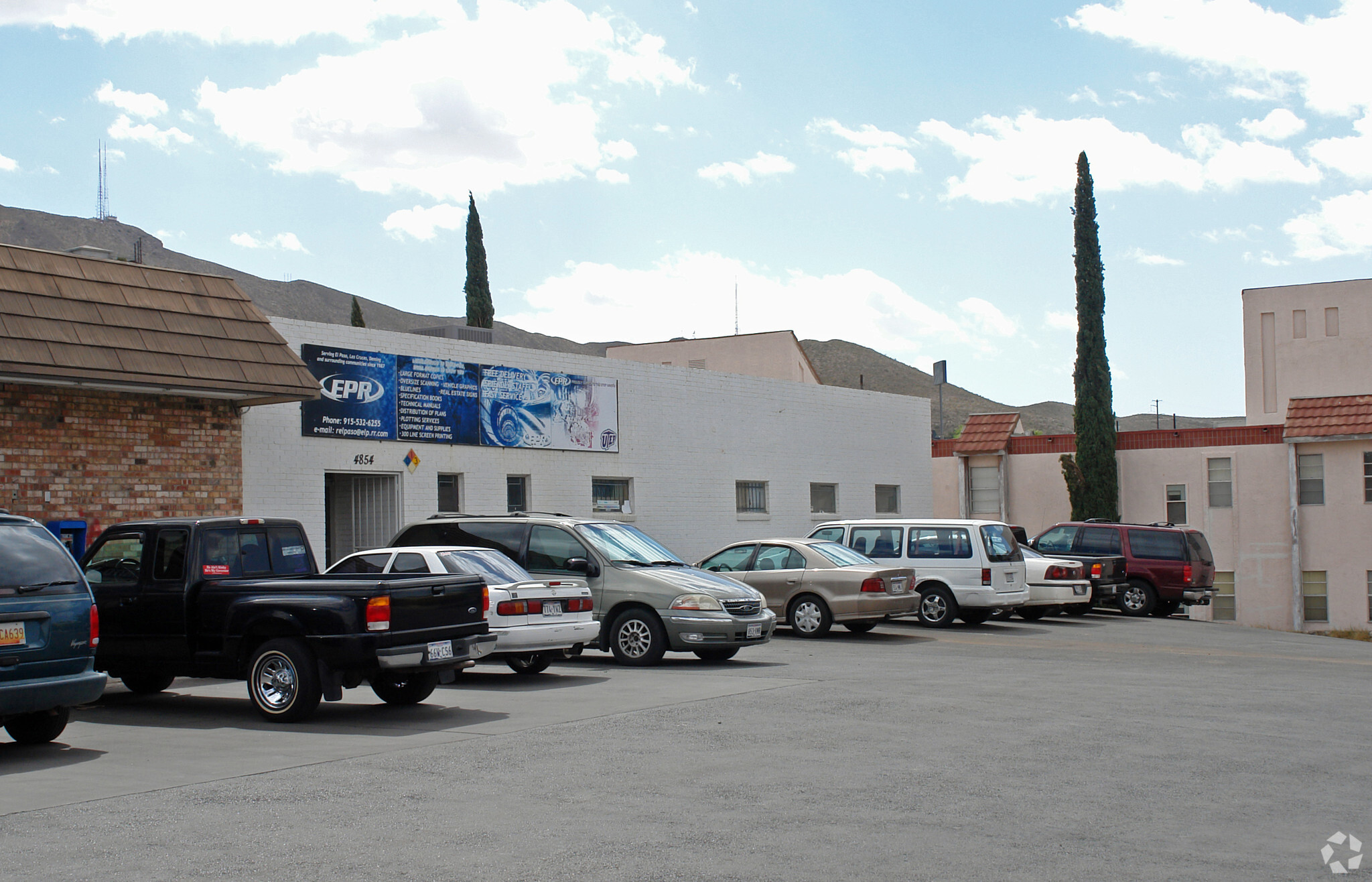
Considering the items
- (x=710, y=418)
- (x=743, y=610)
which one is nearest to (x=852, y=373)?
(x=710, y=418)

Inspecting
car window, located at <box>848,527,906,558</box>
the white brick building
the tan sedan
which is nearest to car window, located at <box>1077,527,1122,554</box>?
the white brick building

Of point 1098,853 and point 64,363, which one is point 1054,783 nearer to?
point 1098,853

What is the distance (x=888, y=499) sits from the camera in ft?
114

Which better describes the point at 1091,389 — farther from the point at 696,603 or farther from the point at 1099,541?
the point at 696,603

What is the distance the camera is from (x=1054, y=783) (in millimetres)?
8055

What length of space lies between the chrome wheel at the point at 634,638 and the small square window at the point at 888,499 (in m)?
19.8

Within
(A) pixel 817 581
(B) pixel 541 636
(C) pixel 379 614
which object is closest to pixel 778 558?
(A) pixel 817 581

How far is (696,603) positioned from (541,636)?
227cm

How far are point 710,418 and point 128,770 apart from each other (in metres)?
20.2

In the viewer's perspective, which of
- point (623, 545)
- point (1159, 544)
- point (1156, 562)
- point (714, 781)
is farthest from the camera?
point (1159, 544)

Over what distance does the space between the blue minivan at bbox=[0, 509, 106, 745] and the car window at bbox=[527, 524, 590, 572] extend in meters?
6.58

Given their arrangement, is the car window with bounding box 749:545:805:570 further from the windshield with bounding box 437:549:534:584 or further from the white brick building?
the windshield with bounding box 437:549:534:584

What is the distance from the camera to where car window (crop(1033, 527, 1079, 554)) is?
27500 millimetres

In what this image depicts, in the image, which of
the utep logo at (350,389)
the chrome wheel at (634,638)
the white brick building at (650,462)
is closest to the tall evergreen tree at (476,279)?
the white brick building at (650,462)
